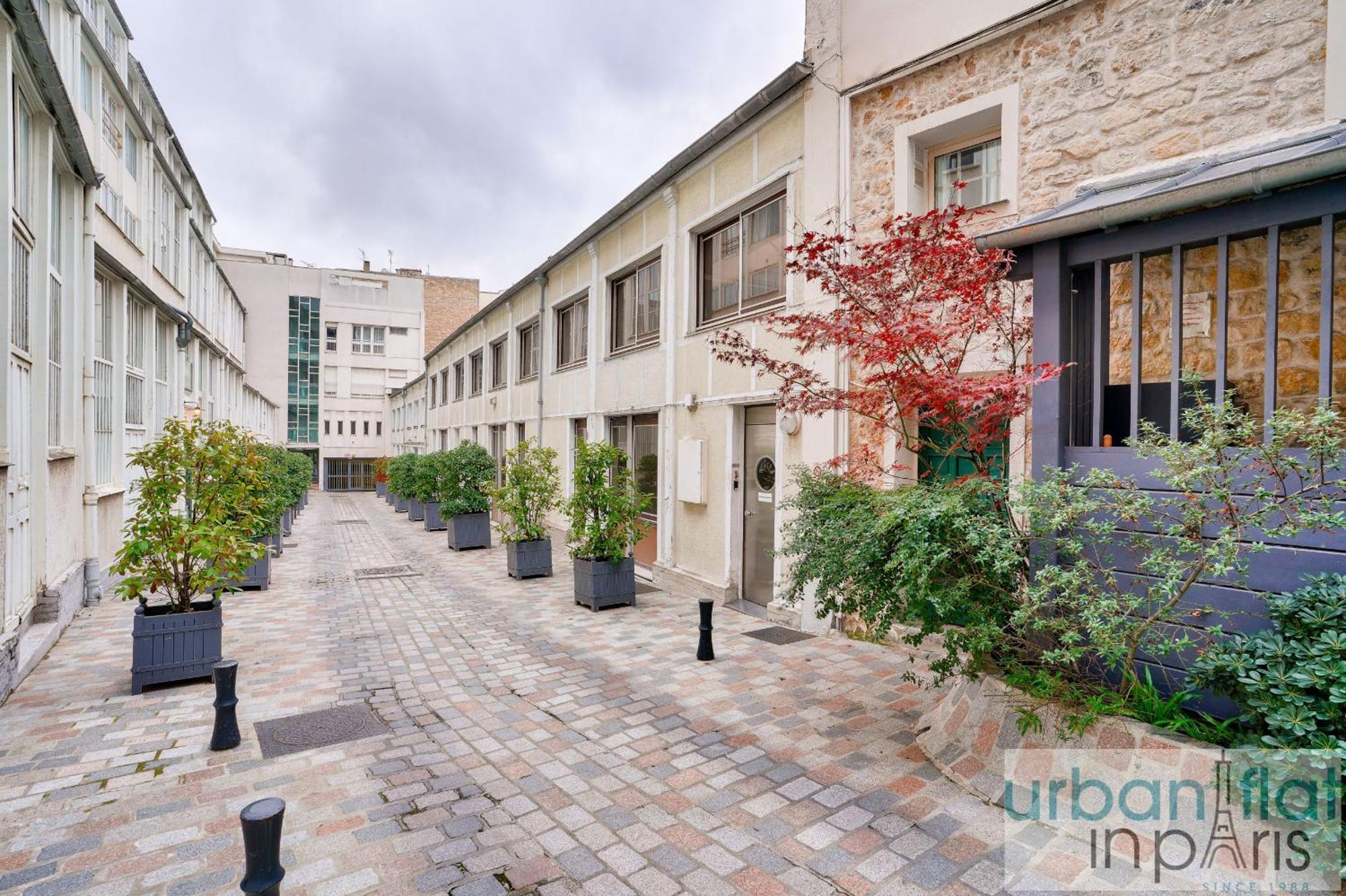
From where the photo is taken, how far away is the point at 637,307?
11484mm

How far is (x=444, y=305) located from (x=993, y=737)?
137 ft

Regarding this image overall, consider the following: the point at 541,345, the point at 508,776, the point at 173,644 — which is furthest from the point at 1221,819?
the point at 541,345

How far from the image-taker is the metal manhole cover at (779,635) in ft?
22.4

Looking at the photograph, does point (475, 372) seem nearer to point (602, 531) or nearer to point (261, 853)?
point (602, 531)

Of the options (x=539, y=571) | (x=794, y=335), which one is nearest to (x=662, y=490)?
(x=539, y=571)

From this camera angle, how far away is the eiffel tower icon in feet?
9.36

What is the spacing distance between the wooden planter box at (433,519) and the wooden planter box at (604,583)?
10.6 metres

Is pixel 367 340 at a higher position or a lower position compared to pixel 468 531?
higher

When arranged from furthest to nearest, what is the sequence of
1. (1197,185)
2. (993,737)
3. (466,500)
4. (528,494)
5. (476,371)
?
1. (476,371)
2. (466,500)
3. (528,494)
4. (993,737)
5. (1197,185)

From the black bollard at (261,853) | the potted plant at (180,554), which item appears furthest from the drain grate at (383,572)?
the black bollard at (261,853)

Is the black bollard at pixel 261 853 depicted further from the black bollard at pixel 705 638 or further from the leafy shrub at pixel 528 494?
the leafy shrub at pixel 528 494

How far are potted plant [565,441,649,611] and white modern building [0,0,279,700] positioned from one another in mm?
5302

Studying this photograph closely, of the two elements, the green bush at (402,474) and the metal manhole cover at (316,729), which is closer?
the metal manhole cover at (316,729)

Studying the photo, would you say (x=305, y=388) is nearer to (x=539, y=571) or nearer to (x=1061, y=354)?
(x=539, y=571)
